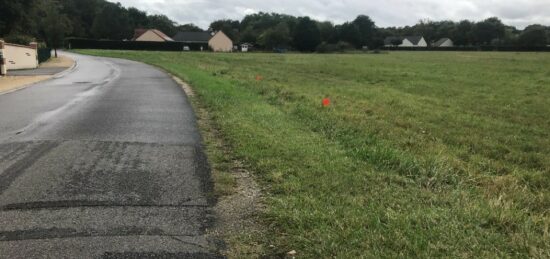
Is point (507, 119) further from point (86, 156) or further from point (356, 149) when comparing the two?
point (86, 156)

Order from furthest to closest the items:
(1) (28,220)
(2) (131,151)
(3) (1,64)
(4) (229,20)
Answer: (4) (229,20), (3) (1,64), (2) (131,151), (1) (28,220)

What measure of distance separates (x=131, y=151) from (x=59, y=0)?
4990 inches

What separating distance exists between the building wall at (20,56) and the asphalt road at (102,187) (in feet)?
77.7

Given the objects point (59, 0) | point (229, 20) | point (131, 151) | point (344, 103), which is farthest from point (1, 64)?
point (229, 20)

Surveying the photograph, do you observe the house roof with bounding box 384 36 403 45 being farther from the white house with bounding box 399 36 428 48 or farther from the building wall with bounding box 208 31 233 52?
the building wall with bounding box 208 31 233 52

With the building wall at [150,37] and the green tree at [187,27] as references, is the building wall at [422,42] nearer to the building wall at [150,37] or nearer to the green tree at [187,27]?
the green tree at [187,27]

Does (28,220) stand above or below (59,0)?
below

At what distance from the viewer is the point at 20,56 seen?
34906 mm

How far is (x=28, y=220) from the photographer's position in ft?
15.4

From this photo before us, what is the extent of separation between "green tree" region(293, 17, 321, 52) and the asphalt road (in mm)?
103235

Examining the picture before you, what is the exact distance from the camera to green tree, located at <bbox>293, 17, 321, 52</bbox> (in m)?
112

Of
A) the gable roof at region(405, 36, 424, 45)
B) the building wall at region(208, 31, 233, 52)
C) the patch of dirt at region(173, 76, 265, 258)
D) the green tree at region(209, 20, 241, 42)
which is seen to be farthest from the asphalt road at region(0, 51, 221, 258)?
the gable roof at region(405, 36, 424, 45)

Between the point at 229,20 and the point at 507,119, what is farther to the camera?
the point at 229,20

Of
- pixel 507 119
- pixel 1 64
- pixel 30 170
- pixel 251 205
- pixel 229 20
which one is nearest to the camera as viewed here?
pixel 251 205
